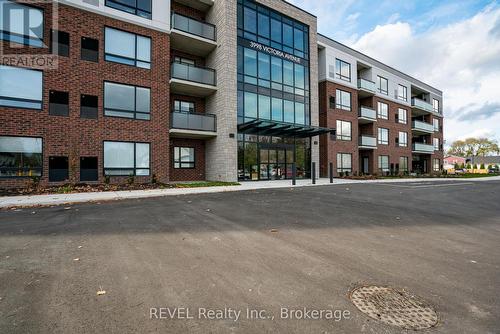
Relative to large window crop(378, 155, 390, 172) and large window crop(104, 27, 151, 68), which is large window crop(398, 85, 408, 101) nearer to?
large window crop(378, 155, 390, 172)

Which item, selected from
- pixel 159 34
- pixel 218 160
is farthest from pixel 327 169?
pixel 159 34

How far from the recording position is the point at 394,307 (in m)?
2.58

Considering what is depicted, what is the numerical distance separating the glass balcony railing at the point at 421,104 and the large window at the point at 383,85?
6.94 meters

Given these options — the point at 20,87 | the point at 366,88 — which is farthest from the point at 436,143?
the point at 20,87

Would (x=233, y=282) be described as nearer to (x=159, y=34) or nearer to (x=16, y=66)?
(x=16, y=66)

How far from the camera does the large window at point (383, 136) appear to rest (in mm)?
31172

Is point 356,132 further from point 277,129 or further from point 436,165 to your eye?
point 436,165

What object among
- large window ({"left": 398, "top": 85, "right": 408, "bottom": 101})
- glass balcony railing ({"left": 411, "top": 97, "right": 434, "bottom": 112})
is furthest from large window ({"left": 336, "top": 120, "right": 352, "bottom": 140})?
glass balcony railing ({"left": 411, "top": 97, "right": 434, "bottom": 112})

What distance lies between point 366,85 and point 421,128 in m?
15.2

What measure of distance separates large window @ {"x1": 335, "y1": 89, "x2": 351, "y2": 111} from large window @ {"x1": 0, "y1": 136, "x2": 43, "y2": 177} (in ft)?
85.8

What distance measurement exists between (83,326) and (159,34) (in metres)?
18.6

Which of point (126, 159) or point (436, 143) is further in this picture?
point (436, 143)

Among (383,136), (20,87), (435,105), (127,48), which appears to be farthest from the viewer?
(435,105)

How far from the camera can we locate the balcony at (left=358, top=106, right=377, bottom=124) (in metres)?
28.6
